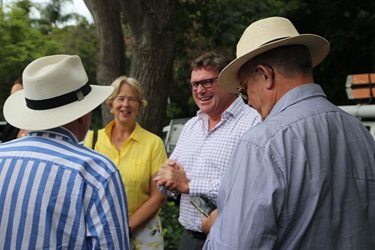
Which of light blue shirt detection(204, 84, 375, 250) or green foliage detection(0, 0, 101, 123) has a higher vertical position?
green foliage detection(0, 0, 101, 123)

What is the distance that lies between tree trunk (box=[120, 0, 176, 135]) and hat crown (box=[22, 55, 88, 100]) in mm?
3491

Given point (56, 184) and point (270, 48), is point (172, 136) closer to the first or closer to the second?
point (56, 184)

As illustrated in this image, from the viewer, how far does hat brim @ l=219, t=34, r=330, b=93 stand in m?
1.99

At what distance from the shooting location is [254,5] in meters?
8.48

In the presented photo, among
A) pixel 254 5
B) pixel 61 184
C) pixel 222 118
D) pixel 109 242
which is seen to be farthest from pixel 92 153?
pixel 254 5

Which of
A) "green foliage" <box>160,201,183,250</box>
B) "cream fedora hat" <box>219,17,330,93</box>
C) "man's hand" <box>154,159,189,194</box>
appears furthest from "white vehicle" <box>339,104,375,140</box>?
"cream fedora hat" <box>219,17,330,93</box>

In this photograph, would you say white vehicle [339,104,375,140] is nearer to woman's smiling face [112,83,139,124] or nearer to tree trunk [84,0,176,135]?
tree trunk [84,0,176,135]

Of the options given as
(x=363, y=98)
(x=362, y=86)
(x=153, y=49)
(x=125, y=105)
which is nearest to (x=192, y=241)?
(x=125, y=105)

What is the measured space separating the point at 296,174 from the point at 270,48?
546 millimetres

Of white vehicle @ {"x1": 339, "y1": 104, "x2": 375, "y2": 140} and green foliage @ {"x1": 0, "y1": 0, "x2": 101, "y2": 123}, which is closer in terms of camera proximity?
white vehicle @ {"x1": 339, "y1": 104, "x2": 375, "y2": 140}

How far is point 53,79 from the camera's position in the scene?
2281mm

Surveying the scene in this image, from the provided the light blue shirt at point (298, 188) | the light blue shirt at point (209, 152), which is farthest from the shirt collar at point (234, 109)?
the light blue shirt at point (298, 188)

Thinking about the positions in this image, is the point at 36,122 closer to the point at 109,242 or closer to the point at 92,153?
the point at 92,153

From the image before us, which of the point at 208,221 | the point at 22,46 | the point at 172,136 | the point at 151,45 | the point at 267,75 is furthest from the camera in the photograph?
the point at 22,46
